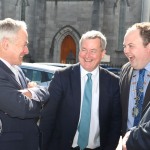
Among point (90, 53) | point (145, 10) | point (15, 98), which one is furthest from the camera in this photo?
point (145, 10)

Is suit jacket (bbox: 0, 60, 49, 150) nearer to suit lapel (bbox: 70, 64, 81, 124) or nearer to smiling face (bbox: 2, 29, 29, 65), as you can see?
smiling face (bbox: 2, 29, 29, 65)

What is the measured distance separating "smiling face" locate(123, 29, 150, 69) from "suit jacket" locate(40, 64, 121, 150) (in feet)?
1.36

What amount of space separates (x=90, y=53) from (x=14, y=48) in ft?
3.03

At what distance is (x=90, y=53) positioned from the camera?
3611 millimetres

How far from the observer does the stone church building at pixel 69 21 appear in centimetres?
2191

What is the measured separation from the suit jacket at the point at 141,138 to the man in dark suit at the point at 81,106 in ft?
3.81

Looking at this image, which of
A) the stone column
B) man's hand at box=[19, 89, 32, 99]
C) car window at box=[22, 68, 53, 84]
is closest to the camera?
man's hand at box=[19, 89, 32, 99]

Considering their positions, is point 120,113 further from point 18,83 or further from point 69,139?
point 18,83

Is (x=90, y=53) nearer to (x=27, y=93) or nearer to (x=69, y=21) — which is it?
(x=27, y=93)

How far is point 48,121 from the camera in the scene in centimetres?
361

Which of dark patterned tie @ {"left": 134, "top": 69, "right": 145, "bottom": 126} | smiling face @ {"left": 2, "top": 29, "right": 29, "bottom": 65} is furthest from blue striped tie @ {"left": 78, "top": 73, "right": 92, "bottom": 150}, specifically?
smiling face @ {"left": 2, "top": 29, "right": 29, "bottom": 65}

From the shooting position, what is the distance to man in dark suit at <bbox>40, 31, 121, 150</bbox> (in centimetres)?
359

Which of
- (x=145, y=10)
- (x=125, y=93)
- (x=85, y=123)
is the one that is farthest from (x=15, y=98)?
(x=145, y=10)

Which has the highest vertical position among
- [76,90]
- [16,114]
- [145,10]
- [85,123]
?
[145,10]
